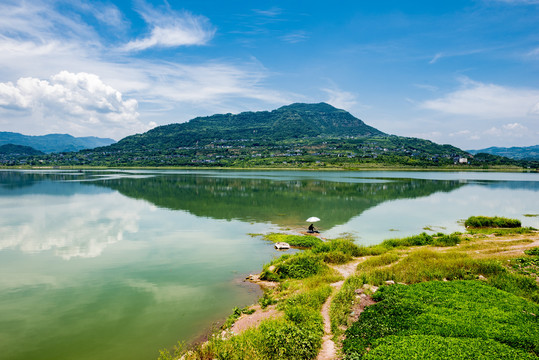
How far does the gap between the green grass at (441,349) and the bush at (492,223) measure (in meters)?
32.2

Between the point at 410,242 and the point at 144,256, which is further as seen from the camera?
the point at 410,242

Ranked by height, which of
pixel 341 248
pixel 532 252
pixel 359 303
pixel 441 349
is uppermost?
pixel 441 349

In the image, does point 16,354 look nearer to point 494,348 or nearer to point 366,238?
point 494,348

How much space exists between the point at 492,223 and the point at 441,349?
34.5m

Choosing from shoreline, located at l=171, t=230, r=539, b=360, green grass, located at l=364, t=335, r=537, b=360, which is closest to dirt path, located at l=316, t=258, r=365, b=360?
shoreline, located at l=171, t=230, r=539, b=360

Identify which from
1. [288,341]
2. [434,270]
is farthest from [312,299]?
[434,270]

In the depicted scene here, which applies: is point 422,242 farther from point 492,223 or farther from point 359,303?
point 359,303

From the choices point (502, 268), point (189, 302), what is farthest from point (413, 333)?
point (189, 302)

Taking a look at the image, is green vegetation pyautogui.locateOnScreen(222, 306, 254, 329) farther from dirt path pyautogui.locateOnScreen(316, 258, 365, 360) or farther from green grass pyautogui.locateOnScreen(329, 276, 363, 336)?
green grass pyautogui.locateOnScreen(329, 276, 363, 336)

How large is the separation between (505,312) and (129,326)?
16.3m

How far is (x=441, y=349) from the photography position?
9.09m

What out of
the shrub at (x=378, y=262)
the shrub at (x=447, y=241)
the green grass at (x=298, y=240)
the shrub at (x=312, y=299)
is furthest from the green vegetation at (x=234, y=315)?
the shrub at (x=447, y=241)

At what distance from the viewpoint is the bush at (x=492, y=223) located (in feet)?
115

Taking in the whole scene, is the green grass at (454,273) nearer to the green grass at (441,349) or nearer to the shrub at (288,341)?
the green grass at (441,349)
